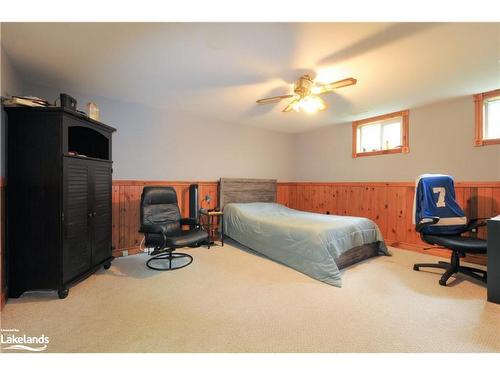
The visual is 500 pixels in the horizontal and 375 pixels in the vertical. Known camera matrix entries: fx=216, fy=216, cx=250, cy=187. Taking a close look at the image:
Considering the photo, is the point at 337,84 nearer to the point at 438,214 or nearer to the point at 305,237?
the point at 305,237

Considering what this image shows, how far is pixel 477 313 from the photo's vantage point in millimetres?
1744

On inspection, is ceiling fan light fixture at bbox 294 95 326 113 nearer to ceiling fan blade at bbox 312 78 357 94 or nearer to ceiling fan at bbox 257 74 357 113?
ceiling fan at bbox 257 74 357 113

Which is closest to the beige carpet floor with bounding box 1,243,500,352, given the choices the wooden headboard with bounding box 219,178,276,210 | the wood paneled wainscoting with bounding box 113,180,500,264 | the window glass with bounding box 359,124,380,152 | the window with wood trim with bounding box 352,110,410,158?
the wood paneled wainscoting with bounding box 113,180,500,264

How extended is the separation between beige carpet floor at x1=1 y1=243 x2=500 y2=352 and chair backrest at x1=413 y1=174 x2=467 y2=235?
1.86ft

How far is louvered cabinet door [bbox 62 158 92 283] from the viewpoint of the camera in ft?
6.54

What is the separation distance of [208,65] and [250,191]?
2648mm

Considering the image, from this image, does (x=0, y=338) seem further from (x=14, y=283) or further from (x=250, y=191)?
(x=250, y=191)

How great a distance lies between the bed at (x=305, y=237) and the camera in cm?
238

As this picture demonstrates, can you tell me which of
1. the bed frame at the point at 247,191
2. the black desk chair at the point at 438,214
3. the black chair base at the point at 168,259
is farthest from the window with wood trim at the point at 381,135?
the black chair base at the point at 168,259

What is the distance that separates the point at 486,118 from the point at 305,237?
2820mm

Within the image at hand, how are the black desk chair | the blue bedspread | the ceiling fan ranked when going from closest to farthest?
the ceiling fan → the blue bedspread → the black desk chair

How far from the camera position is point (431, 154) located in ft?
10.6

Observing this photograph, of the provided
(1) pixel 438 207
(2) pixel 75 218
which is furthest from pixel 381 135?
(2) pixel 75 218
